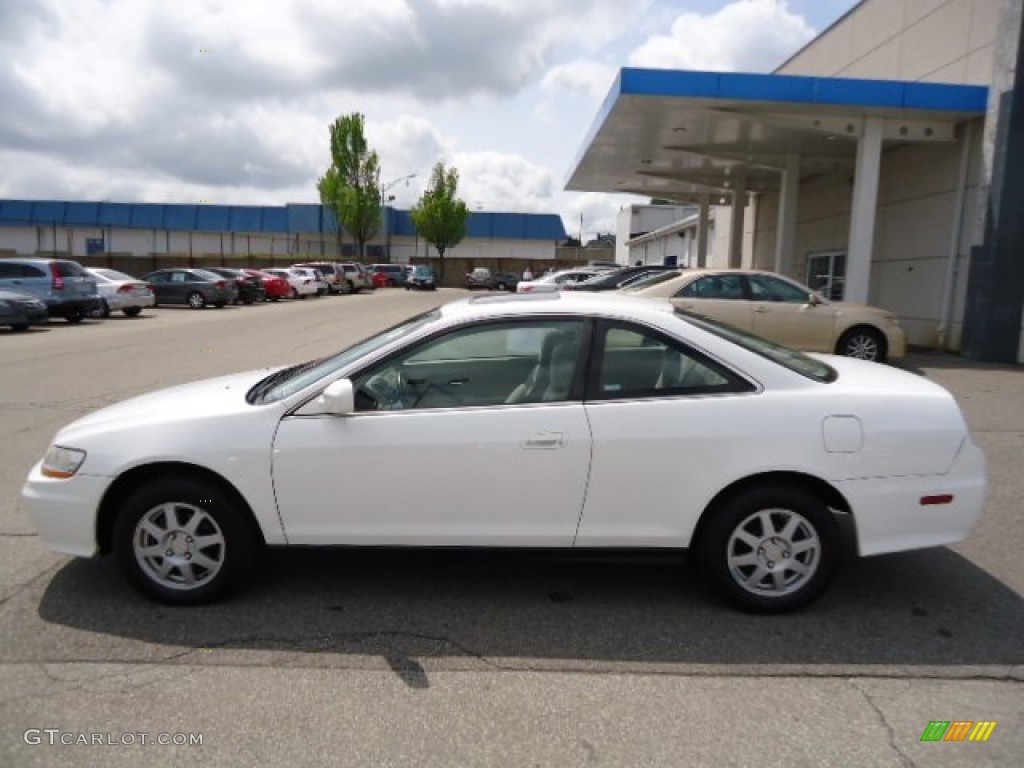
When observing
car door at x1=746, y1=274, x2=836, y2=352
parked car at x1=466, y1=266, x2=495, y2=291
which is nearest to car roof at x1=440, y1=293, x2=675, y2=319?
car door at x1=746, y1=274, x2=836, y2=352

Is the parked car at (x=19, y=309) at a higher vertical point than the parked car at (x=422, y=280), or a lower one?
lower

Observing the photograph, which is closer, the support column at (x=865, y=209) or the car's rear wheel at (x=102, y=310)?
the support column at (x=865, y=209)

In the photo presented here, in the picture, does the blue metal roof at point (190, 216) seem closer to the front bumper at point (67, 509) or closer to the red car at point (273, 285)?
the red car at point (273, 285)

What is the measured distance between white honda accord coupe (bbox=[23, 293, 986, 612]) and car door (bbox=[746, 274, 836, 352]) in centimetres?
771

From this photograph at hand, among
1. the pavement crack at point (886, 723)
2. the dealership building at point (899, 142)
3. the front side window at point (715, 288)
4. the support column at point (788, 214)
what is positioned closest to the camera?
the pavement crack at point (886, 723)

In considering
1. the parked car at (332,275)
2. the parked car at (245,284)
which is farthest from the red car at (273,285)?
the parked car at (332,275)

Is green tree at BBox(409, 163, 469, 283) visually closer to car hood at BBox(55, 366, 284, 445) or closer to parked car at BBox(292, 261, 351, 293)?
parked car at BBox(292, 261, 351, 293)

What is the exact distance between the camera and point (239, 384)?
4090 millimetres

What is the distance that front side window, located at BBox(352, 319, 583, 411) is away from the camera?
3.50m

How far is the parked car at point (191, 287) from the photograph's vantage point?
88.6ft

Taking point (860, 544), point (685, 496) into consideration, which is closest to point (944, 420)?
point (860, 544)

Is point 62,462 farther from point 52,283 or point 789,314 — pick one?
point 52,283

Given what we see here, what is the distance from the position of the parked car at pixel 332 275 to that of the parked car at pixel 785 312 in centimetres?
3140

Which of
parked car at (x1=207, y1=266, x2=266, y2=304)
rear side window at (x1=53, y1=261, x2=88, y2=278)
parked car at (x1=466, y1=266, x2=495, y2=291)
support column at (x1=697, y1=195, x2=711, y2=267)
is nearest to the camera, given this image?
rear side window at (x1=53, y1=261, x2=88, y2=278)
